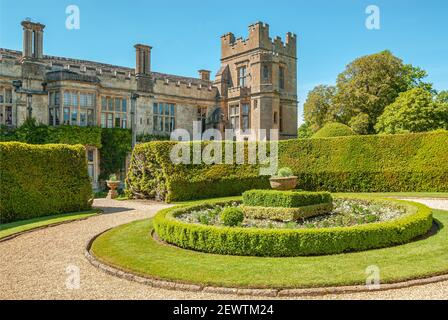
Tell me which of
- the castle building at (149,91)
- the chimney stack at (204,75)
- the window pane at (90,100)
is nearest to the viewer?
the castle building at (149,91)

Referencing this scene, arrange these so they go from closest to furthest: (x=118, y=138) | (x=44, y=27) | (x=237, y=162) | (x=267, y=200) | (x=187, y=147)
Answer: (x=267, y=200), (x=187, y=147), (x=237, y=162), (x=44, y=27), (x=118, y=138)

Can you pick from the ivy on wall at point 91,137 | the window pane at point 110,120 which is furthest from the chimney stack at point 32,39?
the window pane at point 110,120

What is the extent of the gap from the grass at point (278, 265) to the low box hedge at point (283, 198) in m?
4.11

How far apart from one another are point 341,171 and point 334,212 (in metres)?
9.53

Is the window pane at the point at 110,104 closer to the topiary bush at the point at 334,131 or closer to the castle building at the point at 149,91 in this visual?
the castle building at the point at 149,91

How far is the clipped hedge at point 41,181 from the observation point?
46.5ft

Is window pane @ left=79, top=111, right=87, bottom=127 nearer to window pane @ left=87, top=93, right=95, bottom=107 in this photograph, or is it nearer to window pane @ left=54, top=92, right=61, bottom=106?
window pane @ left=87, top=93, right=95, bottom=107

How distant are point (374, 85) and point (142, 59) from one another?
23025 mm

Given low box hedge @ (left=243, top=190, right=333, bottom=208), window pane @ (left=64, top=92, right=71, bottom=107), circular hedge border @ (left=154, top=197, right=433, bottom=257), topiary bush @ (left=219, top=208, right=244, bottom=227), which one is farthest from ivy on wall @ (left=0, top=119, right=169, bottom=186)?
circular hedge border @ (left=154, top=197, right=433, bottom=257)

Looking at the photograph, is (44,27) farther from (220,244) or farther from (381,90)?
(381,90)

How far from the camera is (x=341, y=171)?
23266 mm

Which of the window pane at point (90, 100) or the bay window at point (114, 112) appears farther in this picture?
the bay window at point (114, 112)

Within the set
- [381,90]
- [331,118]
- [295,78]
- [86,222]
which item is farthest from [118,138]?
[381,90]

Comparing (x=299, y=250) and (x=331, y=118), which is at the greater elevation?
(x=331, y=118)
